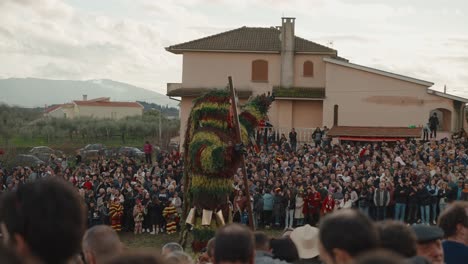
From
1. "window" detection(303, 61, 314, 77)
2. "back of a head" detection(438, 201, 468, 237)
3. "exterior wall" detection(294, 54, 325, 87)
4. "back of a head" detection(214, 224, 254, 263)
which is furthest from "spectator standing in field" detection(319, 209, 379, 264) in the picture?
"window" detection(303, 61, 314, 77)

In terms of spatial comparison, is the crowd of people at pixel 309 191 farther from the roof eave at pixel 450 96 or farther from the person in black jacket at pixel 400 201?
the roof eave at pixel 450 96

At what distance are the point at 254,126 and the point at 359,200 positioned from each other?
344 inches

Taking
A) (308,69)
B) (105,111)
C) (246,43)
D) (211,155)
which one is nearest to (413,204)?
(211,155)

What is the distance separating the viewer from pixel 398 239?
473 cm

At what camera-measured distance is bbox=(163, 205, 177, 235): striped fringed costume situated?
2136 centimetres

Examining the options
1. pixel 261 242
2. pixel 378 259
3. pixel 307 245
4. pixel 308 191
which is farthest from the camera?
pixel 308 191

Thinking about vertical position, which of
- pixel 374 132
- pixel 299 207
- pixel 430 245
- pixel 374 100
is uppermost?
pixel 374 100

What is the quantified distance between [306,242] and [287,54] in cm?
3389

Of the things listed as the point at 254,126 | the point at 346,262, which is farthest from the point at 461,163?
the point at 346,262

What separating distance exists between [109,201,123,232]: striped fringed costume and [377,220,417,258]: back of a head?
17342 mm

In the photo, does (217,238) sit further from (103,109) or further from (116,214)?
(103,109)

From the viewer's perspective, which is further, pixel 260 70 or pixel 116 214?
pixel 260 70

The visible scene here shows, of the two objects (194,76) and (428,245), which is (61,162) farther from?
(428,245)

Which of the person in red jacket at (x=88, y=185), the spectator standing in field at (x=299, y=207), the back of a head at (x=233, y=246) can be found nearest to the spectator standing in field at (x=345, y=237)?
the back of a head at (x=233, y=246)
